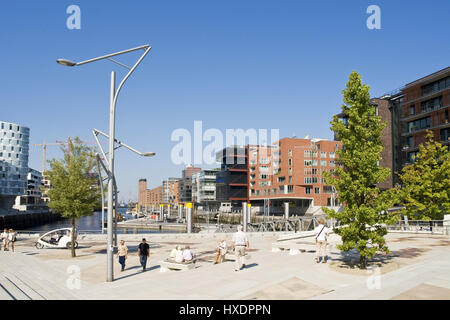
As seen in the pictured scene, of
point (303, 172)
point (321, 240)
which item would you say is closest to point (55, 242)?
point (321, 240)

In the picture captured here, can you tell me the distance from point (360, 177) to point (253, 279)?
18.6 feet

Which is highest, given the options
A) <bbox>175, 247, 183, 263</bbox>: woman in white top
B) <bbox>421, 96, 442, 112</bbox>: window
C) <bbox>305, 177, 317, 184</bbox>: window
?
<bbox>421, 96, 442, 112</bbox>: window

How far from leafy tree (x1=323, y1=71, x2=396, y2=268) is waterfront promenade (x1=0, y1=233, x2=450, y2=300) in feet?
4.34

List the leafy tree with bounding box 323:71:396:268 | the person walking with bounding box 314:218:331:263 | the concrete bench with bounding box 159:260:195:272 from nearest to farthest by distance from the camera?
the leafy tree with bounding box 323:71:396:268, the person walking with bounding box 314:218:331:263, the concrete bench with bounding box 159:260:195:272

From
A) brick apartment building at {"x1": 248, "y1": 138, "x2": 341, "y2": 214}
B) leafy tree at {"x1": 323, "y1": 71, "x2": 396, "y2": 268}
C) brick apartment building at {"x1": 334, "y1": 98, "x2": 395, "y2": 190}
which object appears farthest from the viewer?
brick apartment building at {"x1": 248, "y1": 138, "x2": 341, "y2": 214}

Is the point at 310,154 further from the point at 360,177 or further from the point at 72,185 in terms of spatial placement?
the point at 360,177

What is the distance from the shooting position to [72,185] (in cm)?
2183

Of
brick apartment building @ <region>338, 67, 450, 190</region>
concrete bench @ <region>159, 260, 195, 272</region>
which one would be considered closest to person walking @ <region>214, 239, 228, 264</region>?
concrete bench @ <region>159, 260, 195, 272</region>

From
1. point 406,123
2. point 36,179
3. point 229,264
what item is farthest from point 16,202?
point 229,264

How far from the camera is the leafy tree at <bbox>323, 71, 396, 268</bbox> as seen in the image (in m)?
14.2

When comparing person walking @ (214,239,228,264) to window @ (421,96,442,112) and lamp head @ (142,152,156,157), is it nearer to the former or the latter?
lamp head @ (142,152,156,157)

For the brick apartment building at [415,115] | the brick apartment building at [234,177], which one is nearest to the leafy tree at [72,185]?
the brick apartment building at [415,115]

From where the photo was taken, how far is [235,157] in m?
124

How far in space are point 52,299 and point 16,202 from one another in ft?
469
